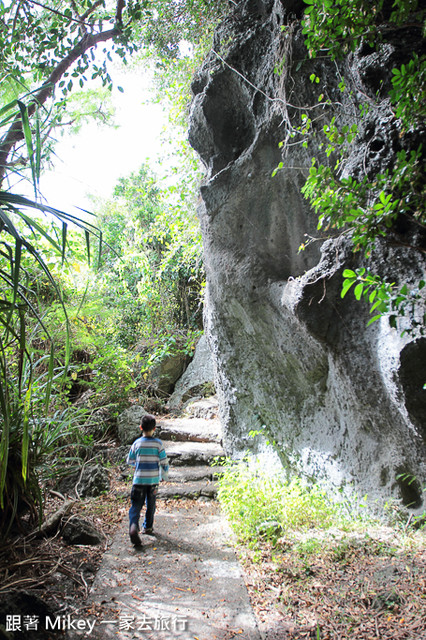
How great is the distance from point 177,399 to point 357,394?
19.0 feet

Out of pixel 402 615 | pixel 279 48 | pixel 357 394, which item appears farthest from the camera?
pixel 279 48

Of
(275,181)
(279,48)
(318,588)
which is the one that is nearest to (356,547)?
(318,588)

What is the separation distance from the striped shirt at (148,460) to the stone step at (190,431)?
2.67 m

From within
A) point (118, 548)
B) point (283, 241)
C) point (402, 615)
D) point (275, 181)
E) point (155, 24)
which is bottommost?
point (118, 548)

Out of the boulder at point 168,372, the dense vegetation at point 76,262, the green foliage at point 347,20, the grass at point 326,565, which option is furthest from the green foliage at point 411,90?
the boulder at point 168,372

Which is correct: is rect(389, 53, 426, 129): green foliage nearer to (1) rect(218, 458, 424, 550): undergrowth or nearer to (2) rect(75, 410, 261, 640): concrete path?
(1) rect(218, 458, 424, 550): undergrowth

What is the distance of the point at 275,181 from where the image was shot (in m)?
4.05

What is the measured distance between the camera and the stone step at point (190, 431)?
6.36 m

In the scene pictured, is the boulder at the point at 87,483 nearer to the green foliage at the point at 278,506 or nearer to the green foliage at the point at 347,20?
the green foliage at the point at 278,506

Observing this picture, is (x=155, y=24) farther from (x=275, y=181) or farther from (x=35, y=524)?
(x=35, y=524)

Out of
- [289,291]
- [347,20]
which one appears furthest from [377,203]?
[289,291]

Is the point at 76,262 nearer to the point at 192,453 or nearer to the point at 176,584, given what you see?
the point at 192,453

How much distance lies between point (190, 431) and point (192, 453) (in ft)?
2.55

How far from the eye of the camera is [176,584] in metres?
2.73
